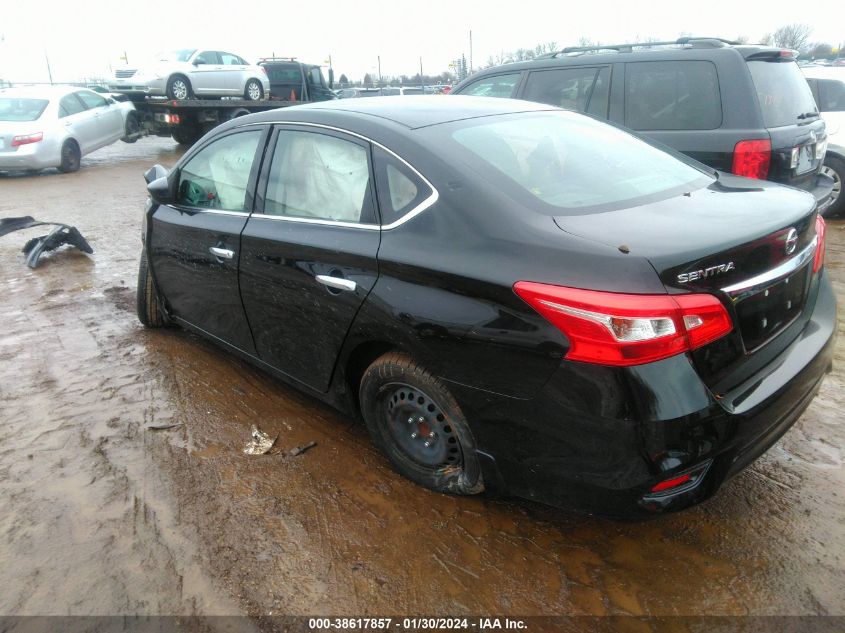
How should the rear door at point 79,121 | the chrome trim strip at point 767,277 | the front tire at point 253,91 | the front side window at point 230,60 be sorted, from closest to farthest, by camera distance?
1. the chrome trim strip at point 767,277
2. the rear door at point 79,121
3. the front side window at point 230,60
4. the front tire at point 253,91

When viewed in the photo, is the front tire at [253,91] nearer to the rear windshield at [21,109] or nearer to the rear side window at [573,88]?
the rear windshield at [21,109]

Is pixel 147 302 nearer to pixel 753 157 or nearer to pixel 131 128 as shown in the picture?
pixel 753 157

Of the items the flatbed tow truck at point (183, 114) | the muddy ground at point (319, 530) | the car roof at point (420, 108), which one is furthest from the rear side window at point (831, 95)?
the flatbed tow truck at point (183, 114)

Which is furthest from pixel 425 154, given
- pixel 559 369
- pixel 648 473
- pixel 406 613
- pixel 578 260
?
pixel 406 613

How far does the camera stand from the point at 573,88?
5.40 metres

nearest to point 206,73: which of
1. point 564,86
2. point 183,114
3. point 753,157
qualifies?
point 183,114

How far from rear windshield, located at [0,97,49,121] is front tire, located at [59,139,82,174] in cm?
74

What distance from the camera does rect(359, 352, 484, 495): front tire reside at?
7.89 ft

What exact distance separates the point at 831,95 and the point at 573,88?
4.90 meters

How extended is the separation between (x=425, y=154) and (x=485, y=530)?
1.50 m

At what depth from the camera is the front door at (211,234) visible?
3.31m

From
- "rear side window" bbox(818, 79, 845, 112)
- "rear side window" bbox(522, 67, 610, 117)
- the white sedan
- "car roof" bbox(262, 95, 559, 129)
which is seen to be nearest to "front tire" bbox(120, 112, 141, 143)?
the white sedan

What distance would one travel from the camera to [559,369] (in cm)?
198

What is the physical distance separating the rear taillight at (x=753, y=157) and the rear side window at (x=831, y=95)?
4.67 metres
